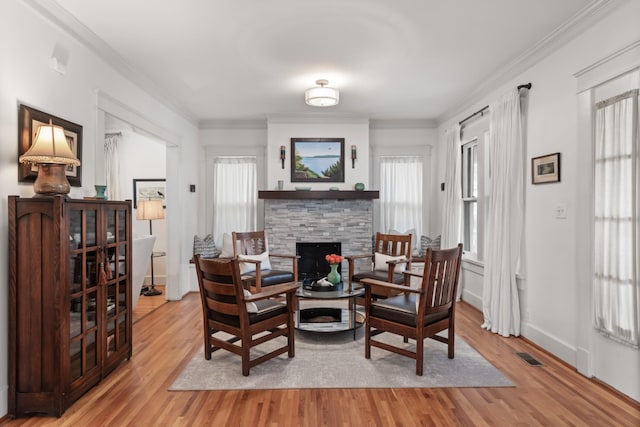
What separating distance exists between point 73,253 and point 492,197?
3.79m

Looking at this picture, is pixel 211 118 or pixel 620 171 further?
pixel 211 118

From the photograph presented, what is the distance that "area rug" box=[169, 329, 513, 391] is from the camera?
8.83ft

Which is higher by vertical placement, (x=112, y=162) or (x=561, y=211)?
(x=112, y=162)

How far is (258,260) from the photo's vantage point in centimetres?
471

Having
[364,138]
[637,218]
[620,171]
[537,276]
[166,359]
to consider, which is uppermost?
[364,138]

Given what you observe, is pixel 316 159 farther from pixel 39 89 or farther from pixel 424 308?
pixel 39 89

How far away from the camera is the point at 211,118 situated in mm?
5957

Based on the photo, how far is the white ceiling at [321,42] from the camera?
267 cm

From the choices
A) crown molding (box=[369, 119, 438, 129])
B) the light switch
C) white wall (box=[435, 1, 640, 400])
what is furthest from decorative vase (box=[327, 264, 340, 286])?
crown molding (box=[369, 119, 438, 129])

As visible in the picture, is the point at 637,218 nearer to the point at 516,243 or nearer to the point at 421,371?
the point at 516,243

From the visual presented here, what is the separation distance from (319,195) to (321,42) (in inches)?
104

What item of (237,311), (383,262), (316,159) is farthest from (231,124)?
(237,311)

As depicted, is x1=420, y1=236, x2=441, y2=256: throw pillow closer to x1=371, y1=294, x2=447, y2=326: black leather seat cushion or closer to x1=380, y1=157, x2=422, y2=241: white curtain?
x1=380, y1=157, x2=422, y2=241: white curtain

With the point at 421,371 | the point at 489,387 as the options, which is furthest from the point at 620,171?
the point at 421,371
